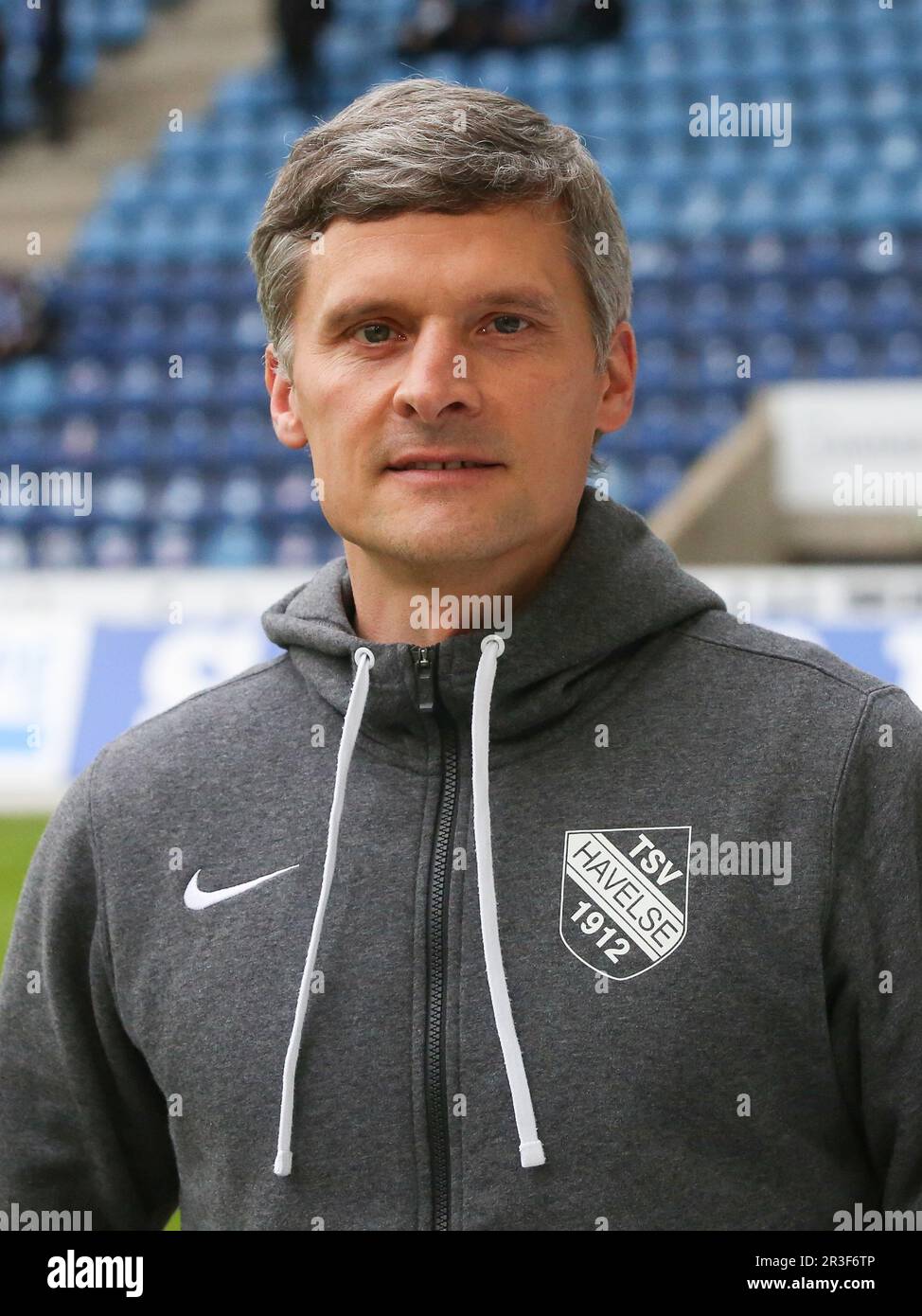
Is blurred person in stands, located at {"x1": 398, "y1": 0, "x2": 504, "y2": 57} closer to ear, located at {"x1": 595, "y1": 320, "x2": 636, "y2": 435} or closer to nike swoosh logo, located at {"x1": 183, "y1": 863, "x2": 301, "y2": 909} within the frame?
ear, located at {"x1": 595, "y1": 320, "x2": 636, "y2": 435}

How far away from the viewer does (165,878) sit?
1.06m

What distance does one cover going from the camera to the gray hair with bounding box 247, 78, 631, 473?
39.0 inches

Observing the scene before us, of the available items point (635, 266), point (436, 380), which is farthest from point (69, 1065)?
point (635, 266)

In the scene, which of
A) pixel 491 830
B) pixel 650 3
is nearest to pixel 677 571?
pixel 491 830

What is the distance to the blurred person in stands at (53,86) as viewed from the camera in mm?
8906

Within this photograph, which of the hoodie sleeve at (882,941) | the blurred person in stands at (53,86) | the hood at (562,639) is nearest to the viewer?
the hoodie sleeve at (882,941)

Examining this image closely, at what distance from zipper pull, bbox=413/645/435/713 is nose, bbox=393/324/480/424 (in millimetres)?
158

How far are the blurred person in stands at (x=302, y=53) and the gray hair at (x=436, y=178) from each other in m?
8.16

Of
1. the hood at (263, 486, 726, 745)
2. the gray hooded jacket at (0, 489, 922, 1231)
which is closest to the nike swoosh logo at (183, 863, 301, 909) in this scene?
the gray hooded jacket at (0, 489, 922, 1231)

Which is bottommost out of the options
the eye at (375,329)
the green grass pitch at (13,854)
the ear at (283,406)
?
the green grass pitch at (13,854)

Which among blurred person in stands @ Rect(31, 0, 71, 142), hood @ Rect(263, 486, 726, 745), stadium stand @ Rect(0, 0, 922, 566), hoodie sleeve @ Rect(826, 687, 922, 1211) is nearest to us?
hoodie sleeve @ Rect(826, 687, 922, 1211)

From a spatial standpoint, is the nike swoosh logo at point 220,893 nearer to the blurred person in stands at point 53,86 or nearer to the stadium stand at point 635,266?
the stadium stand at point 635,266

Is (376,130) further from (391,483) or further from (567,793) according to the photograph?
(567,793)

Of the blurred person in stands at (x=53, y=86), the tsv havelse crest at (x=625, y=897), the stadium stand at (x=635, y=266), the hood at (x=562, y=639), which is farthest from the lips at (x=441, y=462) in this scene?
the blurred person in stands at (x=53, y=86)
